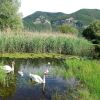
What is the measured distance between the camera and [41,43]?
846 inches

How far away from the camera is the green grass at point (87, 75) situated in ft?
32.0

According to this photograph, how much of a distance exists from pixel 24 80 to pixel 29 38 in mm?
9776

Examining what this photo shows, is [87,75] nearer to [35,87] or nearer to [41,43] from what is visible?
[35,87]

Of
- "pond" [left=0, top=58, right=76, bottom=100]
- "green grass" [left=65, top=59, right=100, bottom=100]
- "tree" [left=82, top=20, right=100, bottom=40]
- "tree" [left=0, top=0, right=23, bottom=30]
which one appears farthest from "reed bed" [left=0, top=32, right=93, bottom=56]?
"tree" [left=82, top=20, right=100, bottom=40]

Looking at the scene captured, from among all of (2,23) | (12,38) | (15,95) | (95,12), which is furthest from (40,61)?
(95,12)

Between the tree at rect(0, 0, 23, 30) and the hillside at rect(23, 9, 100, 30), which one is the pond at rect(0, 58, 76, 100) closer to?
the tree at rect(0, 0, 23, 30)

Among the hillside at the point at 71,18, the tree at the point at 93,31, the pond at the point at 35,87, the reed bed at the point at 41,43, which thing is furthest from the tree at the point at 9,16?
the hillside at the point at 71,18

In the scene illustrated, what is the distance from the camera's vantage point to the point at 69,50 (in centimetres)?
2266

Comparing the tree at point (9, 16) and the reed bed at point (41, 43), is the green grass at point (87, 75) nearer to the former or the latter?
the reed bed at point (41, 43)

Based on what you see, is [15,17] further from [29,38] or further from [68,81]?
[68,81]

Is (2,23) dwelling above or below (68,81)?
above

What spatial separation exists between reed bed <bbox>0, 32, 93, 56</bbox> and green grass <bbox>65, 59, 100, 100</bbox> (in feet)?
19.6

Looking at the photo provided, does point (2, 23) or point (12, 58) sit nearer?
point (12, 58)

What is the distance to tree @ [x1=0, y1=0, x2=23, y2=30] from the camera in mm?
33156
